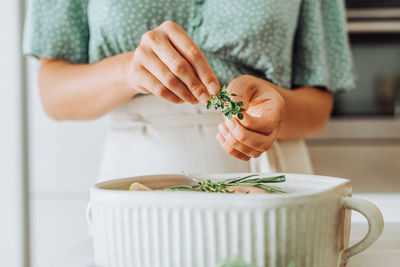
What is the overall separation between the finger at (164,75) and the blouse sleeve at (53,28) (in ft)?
1.32

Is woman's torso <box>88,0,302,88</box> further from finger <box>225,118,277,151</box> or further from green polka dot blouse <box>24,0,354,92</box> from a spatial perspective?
finger <box>225,118,277,151</box>

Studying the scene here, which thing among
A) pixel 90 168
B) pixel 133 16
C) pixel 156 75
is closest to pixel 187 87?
pixel 156 75

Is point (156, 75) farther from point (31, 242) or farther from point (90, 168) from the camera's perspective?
point (31, 242)

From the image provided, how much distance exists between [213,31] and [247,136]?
0.33m

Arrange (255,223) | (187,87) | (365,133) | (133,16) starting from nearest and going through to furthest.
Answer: (255,223) → (187,87) → (133,16) → (365,133)

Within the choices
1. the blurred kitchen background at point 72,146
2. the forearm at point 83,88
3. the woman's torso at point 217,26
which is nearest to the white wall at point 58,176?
the blurred kitchen background at point 72,146

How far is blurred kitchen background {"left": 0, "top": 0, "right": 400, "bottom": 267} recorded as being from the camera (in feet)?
4.64

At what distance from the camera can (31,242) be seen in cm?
144

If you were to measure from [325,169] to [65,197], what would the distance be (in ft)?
2.61

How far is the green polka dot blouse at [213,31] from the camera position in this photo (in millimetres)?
802

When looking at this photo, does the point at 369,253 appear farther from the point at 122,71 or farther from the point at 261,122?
the point at 122,71

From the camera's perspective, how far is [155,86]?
0.53 m

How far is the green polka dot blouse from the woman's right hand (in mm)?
296

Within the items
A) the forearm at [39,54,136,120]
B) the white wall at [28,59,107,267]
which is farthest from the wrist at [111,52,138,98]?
the white wall at [28,59,107,267]
